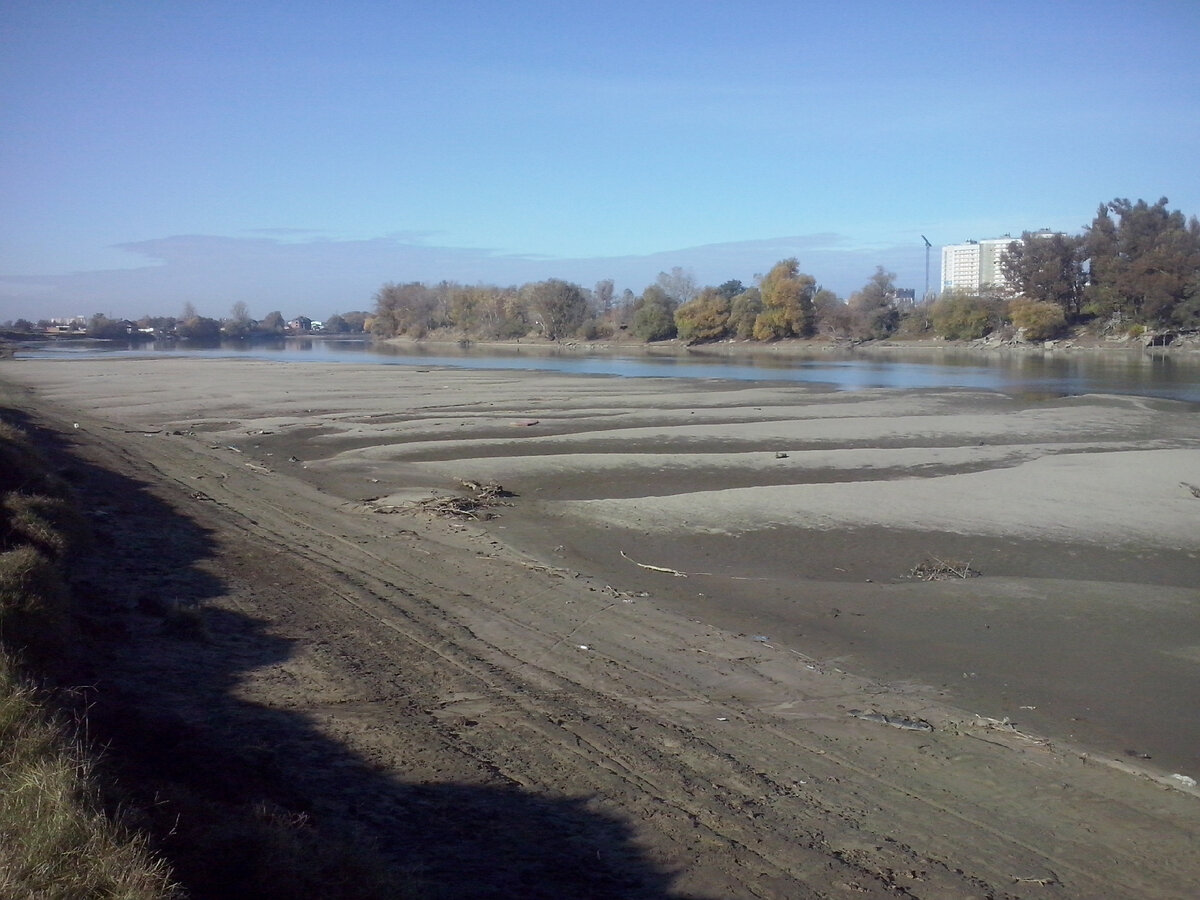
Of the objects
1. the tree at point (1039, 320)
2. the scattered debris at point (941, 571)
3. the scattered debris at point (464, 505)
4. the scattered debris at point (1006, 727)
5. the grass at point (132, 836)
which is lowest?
the scattered debris at point (1006, 727)

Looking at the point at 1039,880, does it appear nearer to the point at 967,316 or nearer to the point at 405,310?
the point at 967,316

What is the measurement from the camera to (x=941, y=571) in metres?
10.8

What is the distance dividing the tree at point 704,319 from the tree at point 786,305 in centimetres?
502

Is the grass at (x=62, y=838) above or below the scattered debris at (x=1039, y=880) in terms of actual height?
above

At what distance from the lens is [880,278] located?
9725 centimetres

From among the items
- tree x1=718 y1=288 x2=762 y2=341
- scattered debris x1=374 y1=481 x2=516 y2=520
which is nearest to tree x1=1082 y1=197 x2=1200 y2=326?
tree x1=718 y1=288 x2=762 y2=341

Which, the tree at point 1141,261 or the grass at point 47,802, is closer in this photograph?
the grass at point 47,802

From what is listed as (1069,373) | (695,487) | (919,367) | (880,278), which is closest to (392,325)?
(880,278)

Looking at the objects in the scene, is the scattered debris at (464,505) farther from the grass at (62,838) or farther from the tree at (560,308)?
the tree at (560,308)

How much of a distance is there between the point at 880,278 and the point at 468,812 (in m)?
98.6

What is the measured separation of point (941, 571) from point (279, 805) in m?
8.17

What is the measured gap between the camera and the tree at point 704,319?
9625 cm

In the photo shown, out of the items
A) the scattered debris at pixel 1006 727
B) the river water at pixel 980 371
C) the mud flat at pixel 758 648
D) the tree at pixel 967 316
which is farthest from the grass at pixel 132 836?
the tree at pixel 967 316

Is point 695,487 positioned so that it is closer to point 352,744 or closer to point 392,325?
point 352,744
